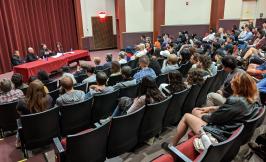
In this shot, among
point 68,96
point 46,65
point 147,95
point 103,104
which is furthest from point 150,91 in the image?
point 46,65

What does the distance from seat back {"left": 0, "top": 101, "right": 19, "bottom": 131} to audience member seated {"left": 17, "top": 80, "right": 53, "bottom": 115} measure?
17.5 inches

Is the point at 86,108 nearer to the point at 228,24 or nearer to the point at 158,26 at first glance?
the point at 158,26

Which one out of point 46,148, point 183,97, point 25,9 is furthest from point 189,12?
point 46,148

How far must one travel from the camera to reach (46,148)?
306 centimetres

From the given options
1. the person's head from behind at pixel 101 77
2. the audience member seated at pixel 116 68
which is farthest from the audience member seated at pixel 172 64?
the person's head from behind at pixel 101 77

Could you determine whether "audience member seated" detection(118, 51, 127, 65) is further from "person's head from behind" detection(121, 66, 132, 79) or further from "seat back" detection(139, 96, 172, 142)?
"seat back" detection(139, 96, 172, 142)

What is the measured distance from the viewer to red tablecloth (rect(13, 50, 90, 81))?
21.5 feet

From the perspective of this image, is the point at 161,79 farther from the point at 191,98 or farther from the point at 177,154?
the point at 177,154

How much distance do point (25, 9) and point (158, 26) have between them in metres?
6.66

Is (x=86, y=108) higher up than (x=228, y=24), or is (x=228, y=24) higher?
(x=228, y=24)

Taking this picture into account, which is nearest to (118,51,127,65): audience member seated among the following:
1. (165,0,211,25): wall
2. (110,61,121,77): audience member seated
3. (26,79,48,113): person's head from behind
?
(110,61,121,77): audience member seated

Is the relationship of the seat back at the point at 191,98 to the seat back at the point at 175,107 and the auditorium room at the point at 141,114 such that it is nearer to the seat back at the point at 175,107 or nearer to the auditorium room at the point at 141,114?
the auditorium room at the point at 141,114

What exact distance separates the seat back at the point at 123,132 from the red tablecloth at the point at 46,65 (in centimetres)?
504

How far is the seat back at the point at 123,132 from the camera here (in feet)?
7.41
